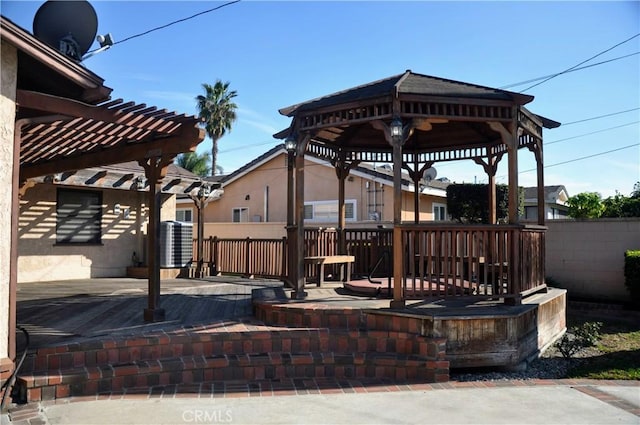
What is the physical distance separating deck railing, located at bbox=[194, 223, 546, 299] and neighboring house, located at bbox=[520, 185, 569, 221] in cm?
1321

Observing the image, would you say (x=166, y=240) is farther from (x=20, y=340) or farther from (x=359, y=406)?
(x=359, y=406)

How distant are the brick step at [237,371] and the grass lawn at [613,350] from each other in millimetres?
2108

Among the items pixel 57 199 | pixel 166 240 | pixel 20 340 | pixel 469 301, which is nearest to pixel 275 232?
pixel 166 240

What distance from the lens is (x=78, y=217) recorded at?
1052 cm

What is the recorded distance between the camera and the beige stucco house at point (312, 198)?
15.9m

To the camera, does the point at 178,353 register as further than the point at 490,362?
No

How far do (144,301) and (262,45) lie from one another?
553 cm

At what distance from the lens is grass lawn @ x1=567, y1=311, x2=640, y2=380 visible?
5.54 m

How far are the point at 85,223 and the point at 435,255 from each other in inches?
325

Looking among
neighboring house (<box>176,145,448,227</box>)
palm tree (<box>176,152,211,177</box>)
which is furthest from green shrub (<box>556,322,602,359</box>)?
palm tree (<box>176,152,211,177</box>)

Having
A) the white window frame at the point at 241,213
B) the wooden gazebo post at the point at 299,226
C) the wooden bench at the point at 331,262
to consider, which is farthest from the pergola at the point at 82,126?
the white window frame at the point at 241,213

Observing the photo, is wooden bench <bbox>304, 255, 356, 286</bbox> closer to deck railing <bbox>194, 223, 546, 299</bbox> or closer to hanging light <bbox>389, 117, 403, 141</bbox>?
deck railing <bbox>194, 223, 546, 299</bbox>

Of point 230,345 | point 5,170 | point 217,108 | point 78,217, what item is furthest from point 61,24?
point 217,108

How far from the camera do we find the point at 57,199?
10133 millimetres
